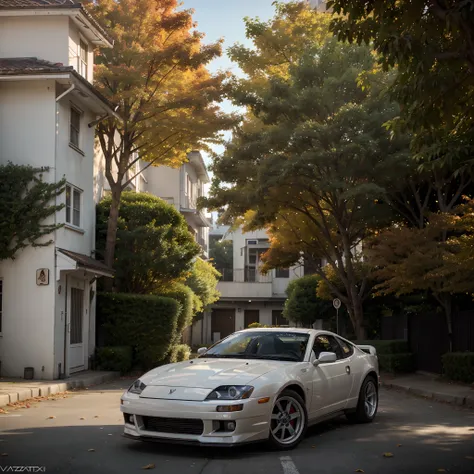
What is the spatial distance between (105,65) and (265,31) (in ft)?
21.8

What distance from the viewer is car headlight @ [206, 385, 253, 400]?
7.98 metres

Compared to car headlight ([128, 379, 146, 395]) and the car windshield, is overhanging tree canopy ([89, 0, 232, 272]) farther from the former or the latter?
car headlight ([128, 379, 146, 395])

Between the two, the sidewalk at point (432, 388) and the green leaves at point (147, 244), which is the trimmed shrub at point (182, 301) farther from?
the sidewalk at point (432, 388)

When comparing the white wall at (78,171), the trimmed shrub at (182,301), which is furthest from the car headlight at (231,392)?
the trimmed shrub at (182,301)

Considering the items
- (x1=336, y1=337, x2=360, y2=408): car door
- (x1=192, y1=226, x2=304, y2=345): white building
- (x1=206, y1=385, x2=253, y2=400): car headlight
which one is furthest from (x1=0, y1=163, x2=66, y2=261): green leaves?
(x1=192, y1=226, x2=304, y2=345): white building

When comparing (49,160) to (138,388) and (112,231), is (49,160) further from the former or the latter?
(138,388)

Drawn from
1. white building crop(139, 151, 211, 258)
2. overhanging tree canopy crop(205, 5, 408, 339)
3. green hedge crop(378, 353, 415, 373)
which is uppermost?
white building crop(139, 151, 211, 258)

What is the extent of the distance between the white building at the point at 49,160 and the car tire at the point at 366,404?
10.4m

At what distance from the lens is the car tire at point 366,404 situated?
10.8 meters

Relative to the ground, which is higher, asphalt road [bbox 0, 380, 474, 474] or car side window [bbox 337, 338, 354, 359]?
car side window [bbox 337, 338, 354, 359]

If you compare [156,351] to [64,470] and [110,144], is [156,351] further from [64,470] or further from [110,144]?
[64,470]

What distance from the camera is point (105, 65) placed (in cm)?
2503

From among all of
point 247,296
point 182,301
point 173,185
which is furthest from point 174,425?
point 247,296

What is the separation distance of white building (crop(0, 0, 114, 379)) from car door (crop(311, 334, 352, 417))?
10.6m
